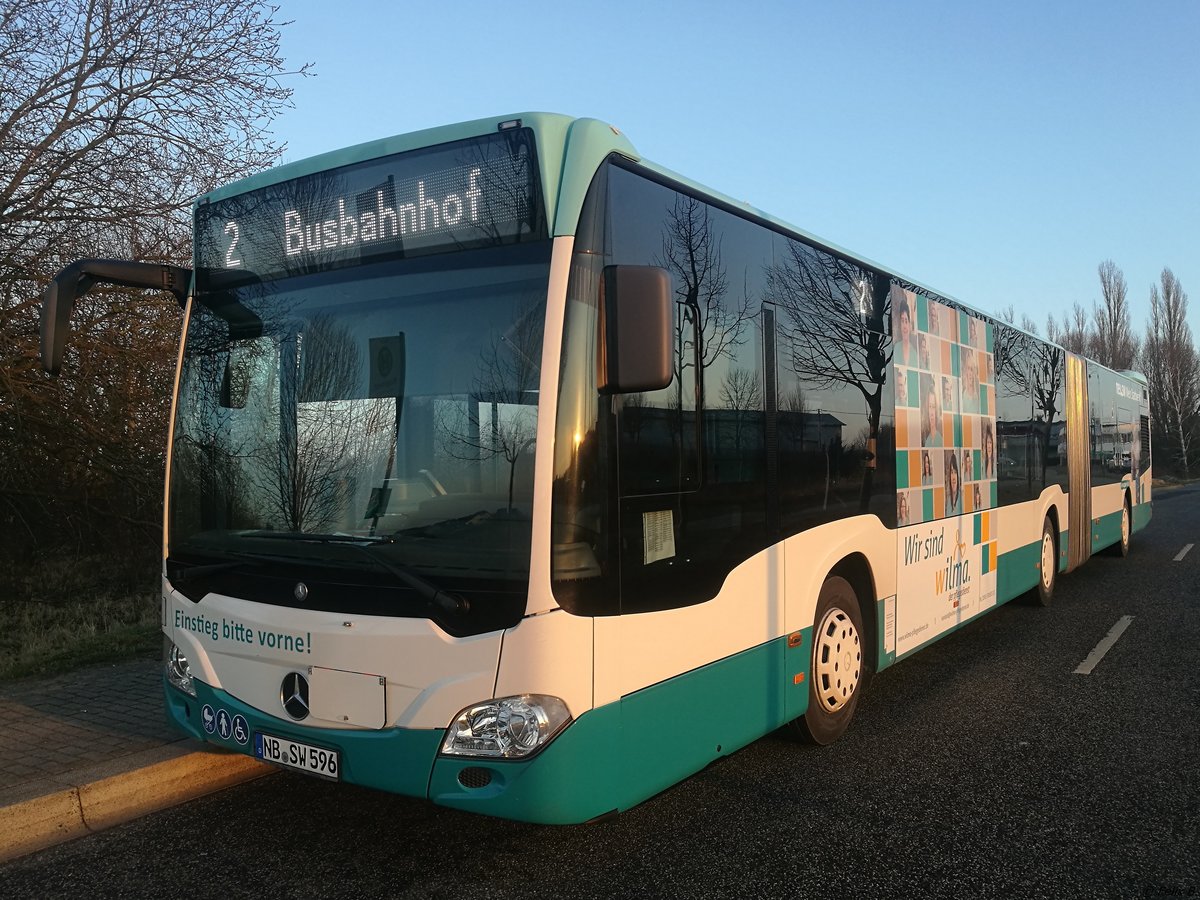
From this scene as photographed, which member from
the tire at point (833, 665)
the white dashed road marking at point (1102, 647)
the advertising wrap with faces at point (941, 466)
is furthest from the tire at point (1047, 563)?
the tire at point (833, 665)

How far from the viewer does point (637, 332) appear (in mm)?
3375

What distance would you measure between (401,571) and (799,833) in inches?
85.6

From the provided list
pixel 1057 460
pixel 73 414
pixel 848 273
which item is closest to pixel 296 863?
pixel 848 273

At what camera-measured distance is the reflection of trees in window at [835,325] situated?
507cm

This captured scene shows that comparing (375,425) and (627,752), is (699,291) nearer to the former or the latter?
(375,425)

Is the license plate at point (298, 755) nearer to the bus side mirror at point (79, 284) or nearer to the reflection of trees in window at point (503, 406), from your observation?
the reflection of trees in window at point (503, 406)

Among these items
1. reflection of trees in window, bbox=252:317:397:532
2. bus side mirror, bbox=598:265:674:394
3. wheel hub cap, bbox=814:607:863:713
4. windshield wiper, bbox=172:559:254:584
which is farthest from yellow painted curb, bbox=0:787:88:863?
wheel hub cap, bbox=814:607:863:713

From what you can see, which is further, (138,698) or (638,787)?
(138,698)

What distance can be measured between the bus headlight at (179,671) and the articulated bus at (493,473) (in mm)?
28

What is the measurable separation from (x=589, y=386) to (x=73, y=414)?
8.78 meters

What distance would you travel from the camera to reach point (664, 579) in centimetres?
375

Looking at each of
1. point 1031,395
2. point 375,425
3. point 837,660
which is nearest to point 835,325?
point 837,660

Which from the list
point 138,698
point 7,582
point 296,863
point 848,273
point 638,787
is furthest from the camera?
point 7,582

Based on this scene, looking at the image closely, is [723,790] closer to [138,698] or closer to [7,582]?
[138,698]
